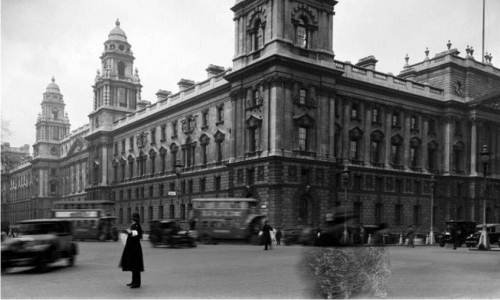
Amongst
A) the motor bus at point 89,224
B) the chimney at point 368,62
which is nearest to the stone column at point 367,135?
the chimney at point 368,62

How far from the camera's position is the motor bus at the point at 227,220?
129 feet

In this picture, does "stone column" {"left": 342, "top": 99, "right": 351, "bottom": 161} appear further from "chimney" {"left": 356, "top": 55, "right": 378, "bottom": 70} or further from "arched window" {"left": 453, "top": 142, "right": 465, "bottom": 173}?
"arched window" {"left": 453, "top": 142, "right": 465, "bottom": 173}

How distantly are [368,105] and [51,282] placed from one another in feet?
148

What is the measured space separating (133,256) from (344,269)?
5.73m

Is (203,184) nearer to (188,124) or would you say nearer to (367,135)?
(188,124)

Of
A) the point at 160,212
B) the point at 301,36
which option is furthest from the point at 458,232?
the point at 160,212

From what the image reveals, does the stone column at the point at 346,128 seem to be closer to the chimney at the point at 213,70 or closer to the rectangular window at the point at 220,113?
the rectangular window at the point at 220,113

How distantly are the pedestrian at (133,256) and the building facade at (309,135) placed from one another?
2458 cm

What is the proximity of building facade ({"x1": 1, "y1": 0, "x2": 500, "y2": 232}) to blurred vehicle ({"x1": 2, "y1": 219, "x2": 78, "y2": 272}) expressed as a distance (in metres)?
21.2

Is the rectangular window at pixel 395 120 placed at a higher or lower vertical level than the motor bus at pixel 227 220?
higher

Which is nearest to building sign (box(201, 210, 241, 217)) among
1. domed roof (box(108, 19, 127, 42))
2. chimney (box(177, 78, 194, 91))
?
chimney (box(177, 78, 194, 91))

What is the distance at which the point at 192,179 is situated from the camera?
202 feet

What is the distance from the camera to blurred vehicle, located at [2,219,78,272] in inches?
688

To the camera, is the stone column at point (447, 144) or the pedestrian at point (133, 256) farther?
the stone column at point (447, 144)
